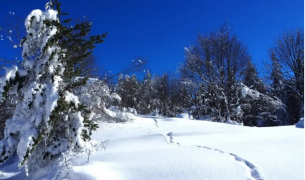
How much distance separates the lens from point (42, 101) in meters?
3.56

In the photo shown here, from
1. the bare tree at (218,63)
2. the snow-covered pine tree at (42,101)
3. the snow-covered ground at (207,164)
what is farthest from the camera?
the bare tree at (218,63)

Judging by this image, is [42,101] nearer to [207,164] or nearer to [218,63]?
[207,164]

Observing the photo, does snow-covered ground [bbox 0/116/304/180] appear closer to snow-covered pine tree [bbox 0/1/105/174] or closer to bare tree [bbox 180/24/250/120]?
snow-covered pine tree [bbox 0/1/105/174]

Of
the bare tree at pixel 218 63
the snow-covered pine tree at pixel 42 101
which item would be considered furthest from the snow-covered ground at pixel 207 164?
the bare tree at pixel 218 63

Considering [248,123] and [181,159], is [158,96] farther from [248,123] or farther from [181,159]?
A: [181,159]

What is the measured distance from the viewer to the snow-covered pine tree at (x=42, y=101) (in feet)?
11.4

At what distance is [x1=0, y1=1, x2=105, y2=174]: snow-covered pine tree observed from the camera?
11.4 feet

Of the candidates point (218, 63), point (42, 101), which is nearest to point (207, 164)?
point (42, 101)

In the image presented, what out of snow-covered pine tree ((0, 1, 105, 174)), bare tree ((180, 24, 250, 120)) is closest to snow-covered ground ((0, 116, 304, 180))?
snow-covered pine tree ((0, 1, 105, 174))

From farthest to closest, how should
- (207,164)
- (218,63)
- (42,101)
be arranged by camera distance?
(218,63)
(42,101)
(207,164)

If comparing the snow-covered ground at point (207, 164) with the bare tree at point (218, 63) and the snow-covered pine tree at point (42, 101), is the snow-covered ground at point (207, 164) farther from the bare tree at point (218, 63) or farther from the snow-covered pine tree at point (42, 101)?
the bare tree at point (218, 63)

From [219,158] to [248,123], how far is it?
18089 mm

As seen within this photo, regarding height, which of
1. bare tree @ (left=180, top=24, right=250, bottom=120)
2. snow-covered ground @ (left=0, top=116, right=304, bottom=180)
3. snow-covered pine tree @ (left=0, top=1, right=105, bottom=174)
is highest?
bare tree @ (left=180, top=24, right=250, bottom=120)

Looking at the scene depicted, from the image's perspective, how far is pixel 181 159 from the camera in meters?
3.79
